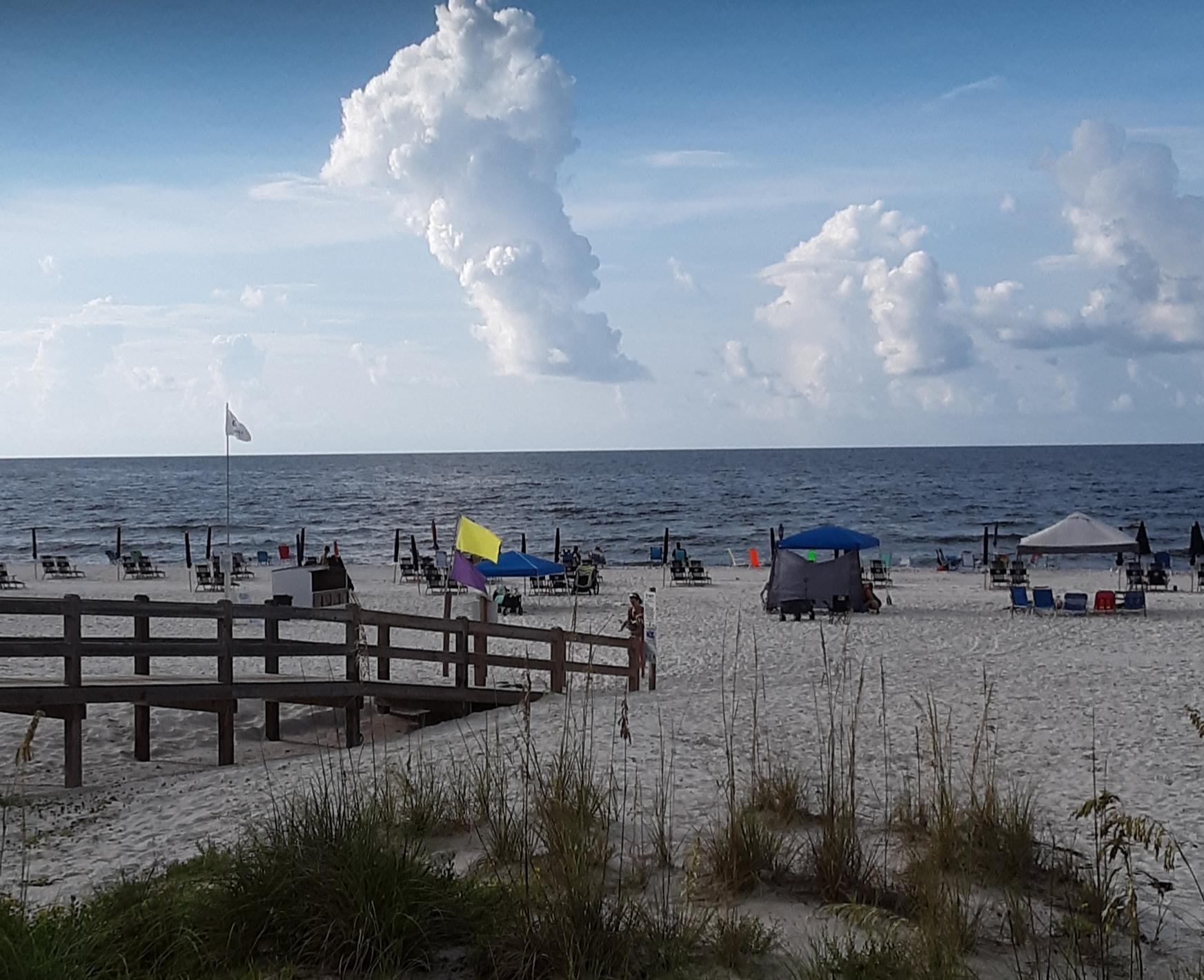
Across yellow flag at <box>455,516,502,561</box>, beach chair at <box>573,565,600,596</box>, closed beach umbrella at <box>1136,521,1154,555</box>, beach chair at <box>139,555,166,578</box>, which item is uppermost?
yellow flag at <box>455,516,502,561</box>

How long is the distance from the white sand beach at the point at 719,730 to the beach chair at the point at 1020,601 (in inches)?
52.2

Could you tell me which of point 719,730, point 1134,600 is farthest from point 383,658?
point 1134,600

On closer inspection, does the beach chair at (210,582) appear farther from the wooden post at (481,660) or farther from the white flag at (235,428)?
the wooden post at (481,660)

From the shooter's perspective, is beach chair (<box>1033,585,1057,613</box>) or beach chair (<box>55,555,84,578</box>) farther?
beach chair (<box>55,555,84,578</box>)

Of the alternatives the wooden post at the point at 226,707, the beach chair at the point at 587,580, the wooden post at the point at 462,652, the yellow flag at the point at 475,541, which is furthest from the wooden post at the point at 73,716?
the beach chair at the point at 587,580

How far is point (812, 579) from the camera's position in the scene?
19.8m

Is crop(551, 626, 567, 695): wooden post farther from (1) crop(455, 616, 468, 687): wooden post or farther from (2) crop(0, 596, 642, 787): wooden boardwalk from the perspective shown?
(1) crop(455, 616, 468, 687): wooden post

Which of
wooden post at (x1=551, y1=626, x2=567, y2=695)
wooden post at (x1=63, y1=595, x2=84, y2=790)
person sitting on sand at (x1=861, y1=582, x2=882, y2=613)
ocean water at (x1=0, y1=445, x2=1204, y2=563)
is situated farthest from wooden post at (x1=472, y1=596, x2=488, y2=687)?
ocean water at (x1=0, y1=445, x2=1204, y2=563)

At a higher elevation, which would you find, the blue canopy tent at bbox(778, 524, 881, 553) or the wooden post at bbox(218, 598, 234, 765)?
the blue canopy tent at bbox(778, 524, 881, 553)

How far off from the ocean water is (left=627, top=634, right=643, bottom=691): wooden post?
1062 inches

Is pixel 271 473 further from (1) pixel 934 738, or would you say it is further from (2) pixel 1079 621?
(1) pixel 934 738

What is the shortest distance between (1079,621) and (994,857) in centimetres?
1481

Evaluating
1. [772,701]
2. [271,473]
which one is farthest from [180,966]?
[271,473]

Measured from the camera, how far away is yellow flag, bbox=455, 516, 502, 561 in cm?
1216
